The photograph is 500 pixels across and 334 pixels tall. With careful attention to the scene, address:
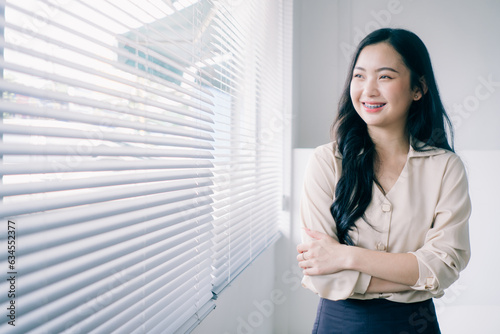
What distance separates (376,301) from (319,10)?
7.57ft

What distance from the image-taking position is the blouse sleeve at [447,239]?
1108mm

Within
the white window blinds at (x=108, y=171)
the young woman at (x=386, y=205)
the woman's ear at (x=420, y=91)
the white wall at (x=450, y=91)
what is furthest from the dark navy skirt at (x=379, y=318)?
the white wall at (x=450, y=91)

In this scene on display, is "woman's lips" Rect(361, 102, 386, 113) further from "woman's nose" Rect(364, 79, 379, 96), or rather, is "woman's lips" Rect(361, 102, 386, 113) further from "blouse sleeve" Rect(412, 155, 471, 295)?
"blouse sleeve" Rect(412, 155, 471, 295)

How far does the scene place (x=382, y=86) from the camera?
4.17 ft

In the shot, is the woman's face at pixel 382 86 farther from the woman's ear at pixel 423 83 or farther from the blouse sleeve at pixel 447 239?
the blouse sleeve at pixel 447 239

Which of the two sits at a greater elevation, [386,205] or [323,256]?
[386,205]

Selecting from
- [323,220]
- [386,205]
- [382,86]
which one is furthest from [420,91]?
[323,220]

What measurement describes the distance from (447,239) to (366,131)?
505mm

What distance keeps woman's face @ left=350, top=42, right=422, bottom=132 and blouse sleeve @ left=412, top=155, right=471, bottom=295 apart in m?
0.28

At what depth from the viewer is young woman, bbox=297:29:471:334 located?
1.13m

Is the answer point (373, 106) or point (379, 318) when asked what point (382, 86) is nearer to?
point (373, 106)

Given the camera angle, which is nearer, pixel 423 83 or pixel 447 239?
pixel 447 239

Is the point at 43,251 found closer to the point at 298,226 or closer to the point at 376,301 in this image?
the point at 376,301

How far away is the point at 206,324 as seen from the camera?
46.9 inches
